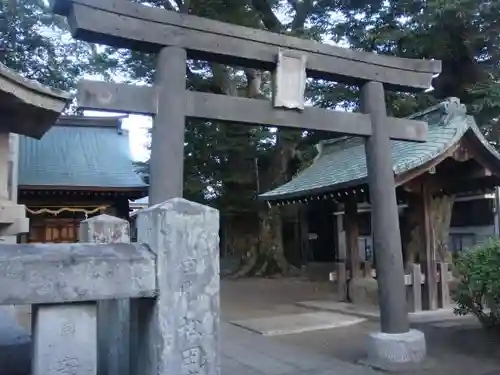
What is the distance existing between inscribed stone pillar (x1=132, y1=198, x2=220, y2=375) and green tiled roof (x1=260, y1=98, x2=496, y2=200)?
745cm

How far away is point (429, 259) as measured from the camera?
1130cm

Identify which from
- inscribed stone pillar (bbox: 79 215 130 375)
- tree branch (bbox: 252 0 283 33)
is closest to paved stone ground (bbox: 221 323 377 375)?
inscribed stone pillar (bbox: 79 215 130 375)

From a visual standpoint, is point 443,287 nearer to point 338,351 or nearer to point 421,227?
point 421,227

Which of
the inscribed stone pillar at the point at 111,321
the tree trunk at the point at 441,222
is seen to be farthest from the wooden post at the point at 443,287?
the inscribed stone pillar at the point at 111,321

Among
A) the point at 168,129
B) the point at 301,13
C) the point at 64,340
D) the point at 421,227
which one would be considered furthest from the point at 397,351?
the point at 301,13

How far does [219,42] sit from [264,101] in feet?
2.95

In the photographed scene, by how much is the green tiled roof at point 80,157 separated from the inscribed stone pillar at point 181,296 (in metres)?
13.2

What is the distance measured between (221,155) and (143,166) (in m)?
3.39

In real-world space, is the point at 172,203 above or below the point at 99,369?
above

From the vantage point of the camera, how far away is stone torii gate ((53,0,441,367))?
557 centimetres

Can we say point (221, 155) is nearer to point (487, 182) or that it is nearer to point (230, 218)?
point (230, 218)

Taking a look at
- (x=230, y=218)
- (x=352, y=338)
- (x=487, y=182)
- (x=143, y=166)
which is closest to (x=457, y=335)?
(x=352, y=338)

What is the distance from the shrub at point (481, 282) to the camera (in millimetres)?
7016

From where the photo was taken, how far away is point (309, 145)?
22.6 meters
